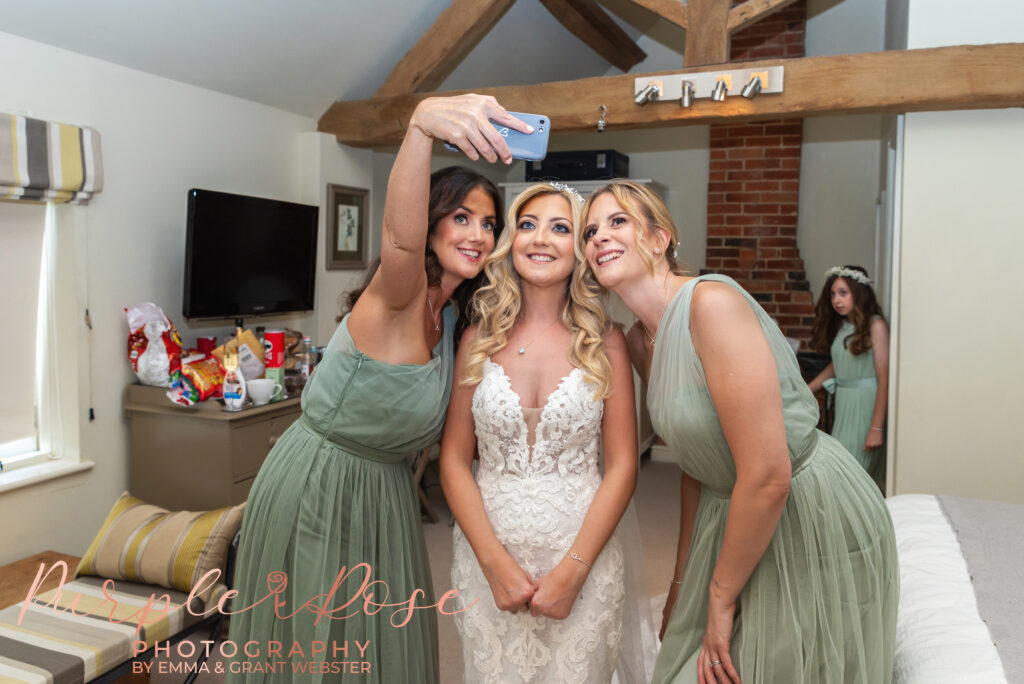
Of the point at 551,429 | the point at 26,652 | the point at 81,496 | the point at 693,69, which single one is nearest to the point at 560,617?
the point at 551,429

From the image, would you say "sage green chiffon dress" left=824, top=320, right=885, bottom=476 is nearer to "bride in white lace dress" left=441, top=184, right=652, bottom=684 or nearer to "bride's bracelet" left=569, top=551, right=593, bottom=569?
"bride in white lace dress" left=441, top=184, right=652, bottom=684

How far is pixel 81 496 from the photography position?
3234mm

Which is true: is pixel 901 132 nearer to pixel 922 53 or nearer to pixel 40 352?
pixel 922 53

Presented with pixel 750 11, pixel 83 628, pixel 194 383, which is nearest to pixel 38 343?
pixel 194 383

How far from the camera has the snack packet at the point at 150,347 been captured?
3.32m

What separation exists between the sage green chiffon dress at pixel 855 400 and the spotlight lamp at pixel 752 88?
1.54 metres

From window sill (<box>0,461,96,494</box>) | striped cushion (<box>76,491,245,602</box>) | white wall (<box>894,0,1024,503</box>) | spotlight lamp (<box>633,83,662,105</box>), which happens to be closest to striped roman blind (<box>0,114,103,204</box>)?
window sill (<box>0,461,96,494</box>)

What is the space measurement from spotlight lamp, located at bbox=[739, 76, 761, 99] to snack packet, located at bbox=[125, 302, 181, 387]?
2795 mm

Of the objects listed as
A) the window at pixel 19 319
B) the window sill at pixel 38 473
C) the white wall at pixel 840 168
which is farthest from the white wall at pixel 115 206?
the white wall at pixel 840 168

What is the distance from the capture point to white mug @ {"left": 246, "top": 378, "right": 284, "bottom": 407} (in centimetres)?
334

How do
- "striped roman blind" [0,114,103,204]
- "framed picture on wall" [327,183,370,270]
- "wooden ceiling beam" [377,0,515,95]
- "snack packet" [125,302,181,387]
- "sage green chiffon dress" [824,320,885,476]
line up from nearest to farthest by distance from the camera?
"striped roman blind" [0,114,103,204]
"snack packet" [125,302,181,387]
"wooden ceiling beam" [377,0,515,95]
"sage green chiffon dress" [824,320,885,476]
"framed picture on wall" [327,183,370,270]

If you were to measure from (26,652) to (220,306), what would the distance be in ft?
6.28

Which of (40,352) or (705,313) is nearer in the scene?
(705,313)

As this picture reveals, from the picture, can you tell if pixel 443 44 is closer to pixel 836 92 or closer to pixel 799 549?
pixel 836 92
